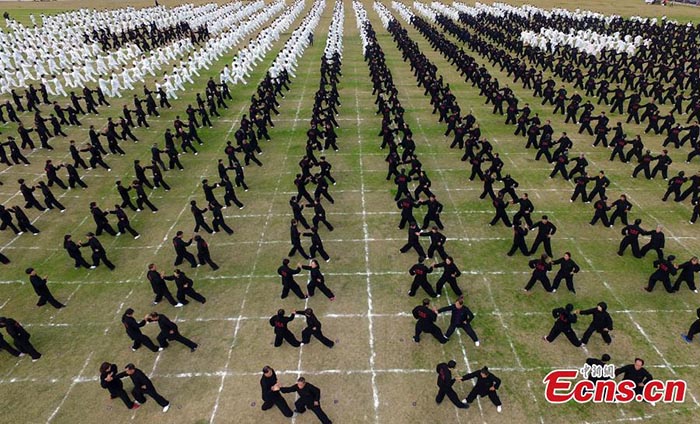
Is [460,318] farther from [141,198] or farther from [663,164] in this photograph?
[663,164]

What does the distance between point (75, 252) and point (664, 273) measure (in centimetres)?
1728

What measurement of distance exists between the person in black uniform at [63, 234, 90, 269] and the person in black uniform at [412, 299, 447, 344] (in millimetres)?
10532

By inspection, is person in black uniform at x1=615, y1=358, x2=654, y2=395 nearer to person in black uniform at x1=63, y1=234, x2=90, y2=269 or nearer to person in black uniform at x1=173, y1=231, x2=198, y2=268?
person in black uniform at x1=173, y1=231, x2=198, y2=268

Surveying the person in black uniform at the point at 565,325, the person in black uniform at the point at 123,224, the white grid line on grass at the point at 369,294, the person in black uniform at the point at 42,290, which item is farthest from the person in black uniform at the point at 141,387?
the person in black uniform at the point at 565,325

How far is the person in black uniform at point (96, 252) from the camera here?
43.4 feet

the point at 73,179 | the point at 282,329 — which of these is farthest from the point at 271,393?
the point at 73,179

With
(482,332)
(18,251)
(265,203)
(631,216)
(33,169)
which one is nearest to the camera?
(482,332)

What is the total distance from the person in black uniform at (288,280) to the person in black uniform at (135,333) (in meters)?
3.48

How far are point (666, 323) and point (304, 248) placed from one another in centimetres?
1053

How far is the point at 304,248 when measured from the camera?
14.6 metres

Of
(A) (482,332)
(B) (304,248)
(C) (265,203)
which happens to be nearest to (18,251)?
(C) (265,203)

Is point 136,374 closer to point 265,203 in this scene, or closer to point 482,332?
point 482,332

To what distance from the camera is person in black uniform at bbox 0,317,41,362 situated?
10.2 meters

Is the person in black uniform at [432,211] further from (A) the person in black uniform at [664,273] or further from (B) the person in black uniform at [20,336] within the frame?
(B) the person in black uniform at [20,336]
